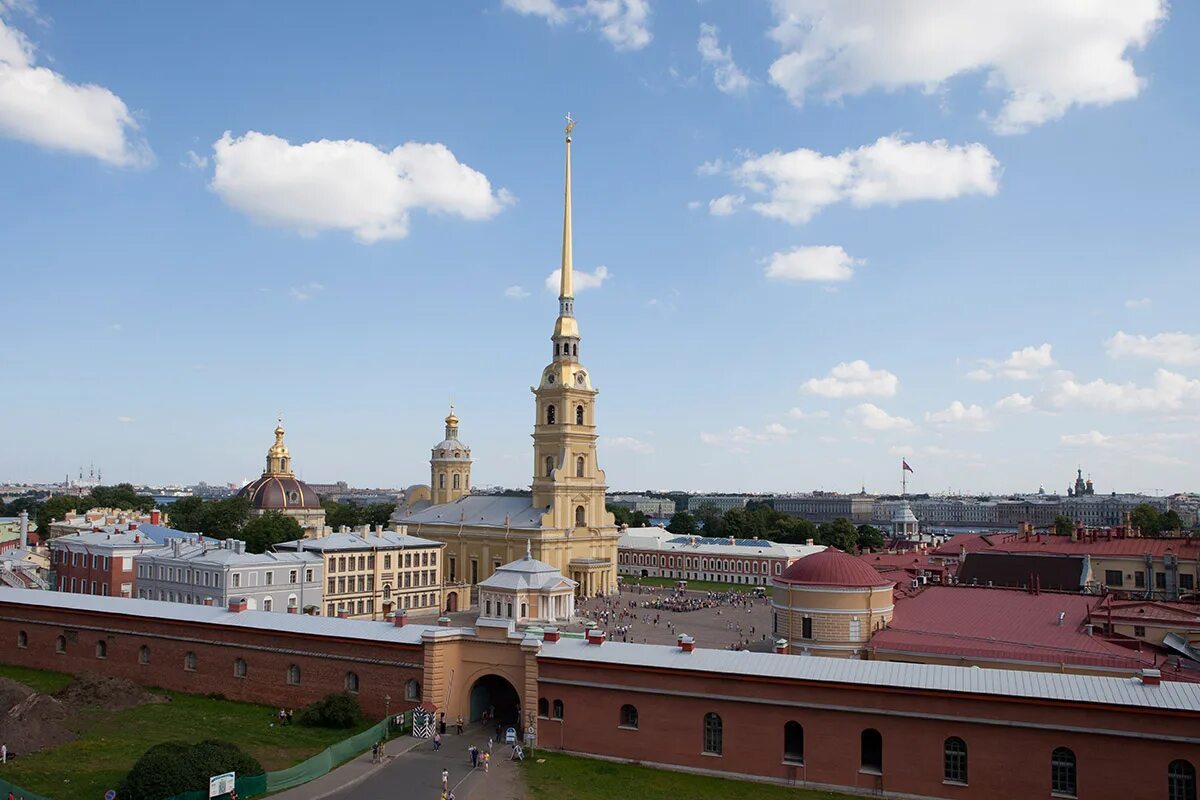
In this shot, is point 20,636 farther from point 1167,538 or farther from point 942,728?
point 1167,538

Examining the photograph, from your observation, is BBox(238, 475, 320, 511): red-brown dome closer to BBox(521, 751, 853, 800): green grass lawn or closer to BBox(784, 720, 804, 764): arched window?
BBox(521, 751, 853, 800): green grass lawn

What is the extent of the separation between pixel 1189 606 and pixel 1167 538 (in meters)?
20.8

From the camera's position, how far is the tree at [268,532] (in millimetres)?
63062

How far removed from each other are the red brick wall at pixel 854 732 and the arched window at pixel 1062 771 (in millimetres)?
154

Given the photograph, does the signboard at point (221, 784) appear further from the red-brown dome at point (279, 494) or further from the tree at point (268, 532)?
the red-brown dome at point (279, 494)

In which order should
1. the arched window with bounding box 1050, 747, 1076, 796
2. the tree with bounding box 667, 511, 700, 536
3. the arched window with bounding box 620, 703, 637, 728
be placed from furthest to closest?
the tree with bounding box 667, 511, 700, 536 < the arched window with bounding box 620, 703, 637, 728 < the arched window with bounding box 1050, 747, 1076, 796

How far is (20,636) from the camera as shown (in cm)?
3862

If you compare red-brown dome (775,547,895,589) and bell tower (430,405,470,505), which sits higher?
bell tower (430,405,470,505)

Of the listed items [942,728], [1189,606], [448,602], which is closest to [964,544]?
[1189,606]

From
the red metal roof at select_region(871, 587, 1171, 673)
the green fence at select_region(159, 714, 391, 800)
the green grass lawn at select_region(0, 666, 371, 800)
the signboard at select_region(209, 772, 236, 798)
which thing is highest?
the red metal roof at select_region(871, 587, 1171, 673)

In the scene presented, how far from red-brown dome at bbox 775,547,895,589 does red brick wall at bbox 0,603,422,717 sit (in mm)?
15688

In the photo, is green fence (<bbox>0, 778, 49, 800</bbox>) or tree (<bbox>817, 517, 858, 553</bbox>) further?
tree (<bbox>817, 517, 858, 553</bbox>)

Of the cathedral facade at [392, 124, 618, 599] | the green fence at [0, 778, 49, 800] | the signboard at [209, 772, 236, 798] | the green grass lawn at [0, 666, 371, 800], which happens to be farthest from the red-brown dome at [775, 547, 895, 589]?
the cathedral facade at [392, 124, 618, 599]

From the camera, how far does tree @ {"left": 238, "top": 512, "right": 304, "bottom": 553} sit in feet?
207
